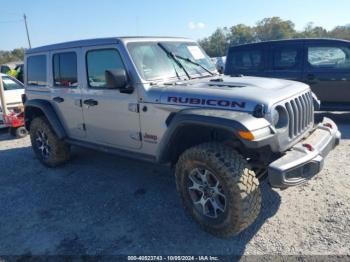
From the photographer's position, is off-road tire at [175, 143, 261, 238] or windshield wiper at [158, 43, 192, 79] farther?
windshield wiper at [158, 43, 192, 79]

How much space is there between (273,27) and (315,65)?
2208 inches

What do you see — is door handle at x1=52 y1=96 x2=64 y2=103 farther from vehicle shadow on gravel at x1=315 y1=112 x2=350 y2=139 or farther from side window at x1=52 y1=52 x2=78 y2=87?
vehicle shadow on gravel at x1=315 y1=112 x2=350 y2=139

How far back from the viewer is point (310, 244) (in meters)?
2.95

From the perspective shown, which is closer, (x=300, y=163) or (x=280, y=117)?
(x=300, y=163)

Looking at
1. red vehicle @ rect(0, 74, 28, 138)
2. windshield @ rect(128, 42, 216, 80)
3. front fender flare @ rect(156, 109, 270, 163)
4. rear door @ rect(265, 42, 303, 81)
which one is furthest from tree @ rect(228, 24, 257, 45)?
front fender flare @ rect(156, 109, 270, 163)

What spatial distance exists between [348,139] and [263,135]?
3879 mm

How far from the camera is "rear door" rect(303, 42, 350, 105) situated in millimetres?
6707

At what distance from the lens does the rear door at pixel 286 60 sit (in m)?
6.99

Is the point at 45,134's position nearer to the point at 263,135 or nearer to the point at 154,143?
the point at 154,143

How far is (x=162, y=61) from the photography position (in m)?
3.96

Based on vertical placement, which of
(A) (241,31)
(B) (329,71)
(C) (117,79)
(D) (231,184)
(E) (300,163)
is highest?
(A) (241,31)

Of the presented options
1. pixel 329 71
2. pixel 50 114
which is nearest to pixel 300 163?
pixel 50 114

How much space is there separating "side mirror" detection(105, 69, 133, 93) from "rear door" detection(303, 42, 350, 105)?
187 inches

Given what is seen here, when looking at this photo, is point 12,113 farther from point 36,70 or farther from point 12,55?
point 12,55
